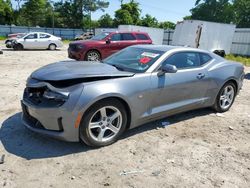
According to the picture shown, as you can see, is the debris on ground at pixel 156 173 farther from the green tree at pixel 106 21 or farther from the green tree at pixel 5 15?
the green tree at pixel 5 15

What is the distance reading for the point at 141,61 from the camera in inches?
177

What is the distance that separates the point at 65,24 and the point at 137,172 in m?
60.3

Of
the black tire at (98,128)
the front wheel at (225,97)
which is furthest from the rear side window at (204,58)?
the black tire at (98,128)

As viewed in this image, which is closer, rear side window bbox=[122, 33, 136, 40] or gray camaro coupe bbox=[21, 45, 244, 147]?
gray camaro coupe bbox=[21, 45, 244, 147]

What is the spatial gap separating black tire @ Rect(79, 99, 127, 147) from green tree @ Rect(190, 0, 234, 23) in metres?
53.8

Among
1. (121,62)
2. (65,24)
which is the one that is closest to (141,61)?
(121,62)

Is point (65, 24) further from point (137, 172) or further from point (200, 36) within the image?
point (137, 172)

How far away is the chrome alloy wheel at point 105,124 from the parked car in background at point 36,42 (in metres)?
16.9

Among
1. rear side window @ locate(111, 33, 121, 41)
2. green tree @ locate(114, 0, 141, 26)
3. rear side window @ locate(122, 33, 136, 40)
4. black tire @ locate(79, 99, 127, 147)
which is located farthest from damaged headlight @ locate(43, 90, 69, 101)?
green tree @ locate(114, 0, 141, 26)

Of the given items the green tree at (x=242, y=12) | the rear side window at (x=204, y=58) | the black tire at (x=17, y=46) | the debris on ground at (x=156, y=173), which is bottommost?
the black tire at (x=17, y=46)

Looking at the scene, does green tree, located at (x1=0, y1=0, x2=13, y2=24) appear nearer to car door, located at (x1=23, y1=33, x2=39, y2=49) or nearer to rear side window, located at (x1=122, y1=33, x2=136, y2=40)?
car door, located at (x1=23, y1=33, x2=39, y2=49)

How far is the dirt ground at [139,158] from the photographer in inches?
123

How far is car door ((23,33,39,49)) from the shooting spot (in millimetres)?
19016

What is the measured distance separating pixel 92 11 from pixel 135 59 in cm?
5982
